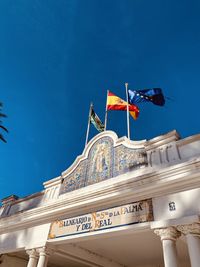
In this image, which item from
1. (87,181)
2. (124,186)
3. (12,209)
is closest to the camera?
(124,186)

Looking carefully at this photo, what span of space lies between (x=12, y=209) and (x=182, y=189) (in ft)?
32.3

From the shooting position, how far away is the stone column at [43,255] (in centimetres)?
955

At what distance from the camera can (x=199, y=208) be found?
6.66m

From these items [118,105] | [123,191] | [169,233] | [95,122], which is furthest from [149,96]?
[169,233]

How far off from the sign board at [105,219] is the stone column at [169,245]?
61 cm

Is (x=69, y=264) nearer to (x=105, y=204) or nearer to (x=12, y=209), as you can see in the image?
(x=12, y=209)

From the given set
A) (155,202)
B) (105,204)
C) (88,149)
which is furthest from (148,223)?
(88,149)

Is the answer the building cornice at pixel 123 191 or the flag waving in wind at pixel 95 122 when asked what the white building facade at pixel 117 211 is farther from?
the flag waving in wind at pixel 95 122

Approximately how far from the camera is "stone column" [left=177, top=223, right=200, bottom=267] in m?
6.27

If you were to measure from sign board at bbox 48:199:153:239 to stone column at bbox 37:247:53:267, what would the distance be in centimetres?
50

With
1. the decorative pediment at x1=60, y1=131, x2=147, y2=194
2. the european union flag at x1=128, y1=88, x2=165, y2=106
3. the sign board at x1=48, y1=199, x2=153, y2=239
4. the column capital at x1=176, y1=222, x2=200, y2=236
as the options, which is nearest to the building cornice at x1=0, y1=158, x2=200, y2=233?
the sign board at x1=48, y1=199, x2=153, y2=239

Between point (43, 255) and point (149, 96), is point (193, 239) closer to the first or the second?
point (43, 255)

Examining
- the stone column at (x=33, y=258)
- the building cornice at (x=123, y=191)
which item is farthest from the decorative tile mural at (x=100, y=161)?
the stone column at (x=33, y=258)

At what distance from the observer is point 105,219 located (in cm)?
853
